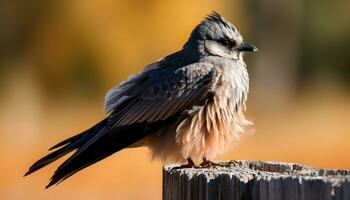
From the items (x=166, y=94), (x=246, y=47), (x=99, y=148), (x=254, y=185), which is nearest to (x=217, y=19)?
(x=246, y=47)

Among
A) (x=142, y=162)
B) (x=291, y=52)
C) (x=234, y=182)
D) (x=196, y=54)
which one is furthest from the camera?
(x=291, y=52)

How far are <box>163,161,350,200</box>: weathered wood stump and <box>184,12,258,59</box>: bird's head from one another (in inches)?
111

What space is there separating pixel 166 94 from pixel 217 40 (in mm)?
906

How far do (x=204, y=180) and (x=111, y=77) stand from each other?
61.1 feet

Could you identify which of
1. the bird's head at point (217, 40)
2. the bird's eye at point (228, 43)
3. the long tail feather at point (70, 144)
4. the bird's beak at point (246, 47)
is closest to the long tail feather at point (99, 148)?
the long tail feather at point (70, 144)

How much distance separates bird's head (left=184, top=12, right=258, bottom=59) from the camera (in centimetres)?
809

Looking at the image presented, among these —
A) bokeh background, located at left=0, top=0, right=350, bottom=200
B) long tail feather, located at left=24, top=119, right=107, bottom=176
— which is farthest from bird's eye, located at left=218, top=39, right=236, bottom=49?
bokeh background, located at left=0, top=0, right=350, bottom=200

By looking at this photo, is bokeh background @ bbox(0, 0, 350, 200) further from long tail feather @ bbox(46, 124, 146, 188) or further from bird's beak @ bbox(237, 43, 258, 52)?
long tail feather @ bbox(46, 124, 146, 188)

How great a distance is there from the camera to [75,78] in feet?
84.0

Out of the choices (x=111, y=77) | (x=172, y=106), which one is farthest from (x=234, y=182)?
(x=111, y=77)

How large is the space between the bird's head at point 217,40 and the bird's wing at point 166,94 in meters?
0.38

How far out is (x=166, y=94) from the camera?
7.54 metres

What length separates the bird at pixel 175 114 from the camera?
7.25 meters

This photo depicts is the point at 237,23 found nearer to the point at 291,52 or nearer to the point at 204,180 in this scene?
the point at 291,52
